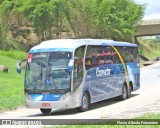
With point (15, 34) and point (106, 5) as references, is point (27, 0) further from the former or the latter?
point (106, 5)

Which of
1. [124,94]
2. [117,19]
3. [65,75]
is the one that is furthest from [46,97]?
[117,19]

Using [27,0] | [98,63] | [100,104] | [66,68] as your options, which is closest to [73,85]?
[66,68]

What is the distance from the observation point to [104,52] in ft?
74.4

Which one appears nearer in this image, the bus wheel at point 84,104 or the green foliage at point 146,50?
the bus wheel at point 84,104

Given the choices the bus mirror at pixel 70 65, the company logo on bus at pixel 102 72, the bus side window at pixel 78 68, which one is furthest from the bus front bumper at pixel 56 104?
the company logo on bus at pixel 102 72

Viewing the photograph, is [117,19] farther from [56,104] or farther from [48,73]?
[56,104]

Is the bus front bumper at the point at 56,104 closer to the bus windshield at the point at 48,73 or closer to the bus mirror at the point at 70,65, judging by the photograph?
the bus windshield at the point at 48,73

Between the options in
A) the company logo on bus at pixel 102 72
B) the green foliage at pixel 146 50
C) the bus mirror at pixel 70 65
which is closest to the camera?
the bus mirror at pixel 70 65

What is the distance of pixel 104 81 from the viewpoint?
22.4 meters

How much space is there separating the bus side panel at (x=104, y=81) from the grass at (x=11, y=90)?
4328mm

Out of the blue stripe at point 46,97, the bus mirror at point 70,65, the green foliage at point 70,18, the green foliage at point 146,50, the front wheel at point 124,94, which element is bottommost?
the green foliage at point 146,50

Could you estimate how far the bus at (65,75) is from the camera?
18922 mm

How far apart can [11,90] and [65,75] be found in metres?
10.0

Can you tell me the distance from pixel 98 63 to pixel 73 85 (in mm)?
3072
